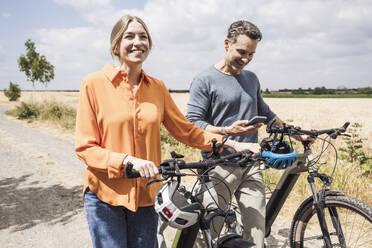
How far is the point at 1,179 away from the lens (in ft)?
21.3

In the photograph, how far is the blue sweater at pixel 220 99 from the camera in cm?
272

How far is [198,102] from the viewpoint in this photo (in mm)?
2740

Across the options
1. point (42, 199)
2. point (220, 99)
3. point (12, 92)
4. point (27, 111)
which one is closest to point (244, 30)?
point (220, 99)

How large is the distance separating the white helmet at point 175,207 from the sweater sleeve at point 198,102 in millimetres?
1145

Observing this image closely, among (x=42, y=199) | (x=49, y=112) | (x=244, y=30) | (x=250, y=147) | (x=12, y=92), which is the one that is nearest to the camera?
(x=250, y=147)

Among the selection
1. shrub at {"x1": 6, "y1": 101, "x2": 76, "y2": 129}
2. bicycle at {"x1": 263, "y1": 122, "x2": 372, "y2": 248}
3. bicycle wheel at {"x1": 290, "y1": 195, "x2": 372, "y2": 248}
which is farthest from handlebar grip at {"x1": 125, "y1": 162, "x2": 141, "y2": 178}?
shrub at {"x1": 6, "y1": 101, "x2": 76, "y2": 129}

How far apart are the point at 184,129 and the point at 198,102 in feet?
1.81

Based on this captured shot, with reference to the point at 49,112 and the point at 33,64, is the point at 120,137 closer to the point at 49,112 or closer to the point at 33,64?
the point at 49,112

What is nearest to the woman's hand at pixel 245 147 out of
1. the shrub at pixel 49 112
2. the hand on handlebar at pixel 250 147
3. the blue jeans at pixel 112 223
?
the hand on handlebar at pixel 250 147

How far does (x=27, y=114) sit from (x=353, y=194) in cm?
1698

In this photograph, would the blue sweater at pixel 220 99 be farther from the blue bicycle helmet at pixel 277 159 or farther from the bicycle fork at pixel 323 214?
the bicycle fork at pixel 323 214

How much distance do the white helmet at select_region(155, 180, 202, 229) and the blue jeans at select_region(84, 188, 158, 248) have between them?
47 centimetres

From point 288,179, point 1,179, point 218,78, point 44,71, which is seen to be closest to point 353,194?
point 288,179

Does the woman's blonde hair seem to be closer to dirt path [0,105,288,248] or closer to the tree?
dirt path [0,105,288,248]
